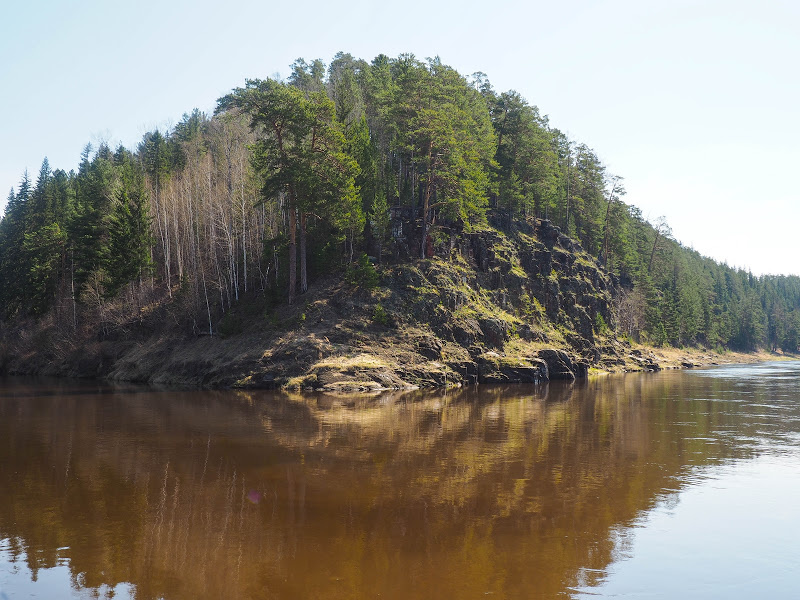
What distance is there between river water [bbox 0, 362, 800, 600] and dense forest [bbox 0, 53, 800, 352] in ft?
91.6

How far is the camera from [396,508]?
40.1 feet

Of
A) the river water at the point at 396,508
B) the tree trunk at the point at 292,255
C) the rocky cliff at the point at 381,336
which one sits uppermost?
the tree trunk at the point at 292,255

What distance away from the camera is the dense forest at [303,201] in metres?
48.4

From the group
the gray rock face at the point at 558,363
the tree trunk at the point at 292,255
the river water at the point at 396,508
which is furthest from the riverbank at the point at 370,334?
the river water at the point at 396,508

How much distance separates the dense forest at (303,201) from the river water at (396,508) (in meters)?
27.9

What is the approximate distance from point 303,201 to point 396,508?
37799 mm

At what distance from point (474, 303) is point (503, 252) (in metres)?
11.4

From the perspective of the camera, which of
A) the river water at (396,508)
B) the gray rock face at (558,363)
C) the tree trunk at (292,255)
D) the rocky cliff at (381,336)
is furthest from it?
the gray rock face at (558,363)

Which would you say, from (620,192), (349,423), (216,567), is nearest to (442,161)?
(349,423)

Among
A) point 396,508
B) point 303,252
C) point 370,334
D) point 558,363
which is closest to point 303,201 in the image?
point 303,252

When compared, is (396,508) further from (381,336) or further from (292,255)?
(292,255)

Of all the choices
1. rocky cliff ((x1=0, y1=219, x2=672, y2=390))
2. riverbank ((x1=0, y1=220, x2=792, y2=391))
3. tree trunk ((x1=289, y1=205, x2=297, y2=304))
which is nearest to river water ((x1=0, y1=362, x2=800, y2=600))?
riverbank ((x1=0, y1=220, x2=792, y2=391))

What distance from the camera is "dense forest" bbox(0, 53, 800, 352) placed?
159 ft

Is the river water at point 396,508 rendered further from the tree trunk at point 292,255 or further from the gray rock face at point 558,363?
the gray rock face at point 558,363
